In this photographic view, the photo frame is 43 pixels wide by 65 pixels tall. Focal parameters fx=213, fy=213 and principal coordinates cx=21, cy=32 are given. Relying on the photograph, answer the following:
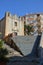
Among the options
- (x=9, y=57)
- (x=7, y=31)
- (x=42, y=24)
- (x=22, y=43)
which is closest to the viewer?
(x=9, y=57)

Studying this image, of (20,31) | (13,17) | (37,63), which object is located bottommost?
(37,63)

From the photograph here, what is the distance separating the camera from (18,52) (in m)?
32.4

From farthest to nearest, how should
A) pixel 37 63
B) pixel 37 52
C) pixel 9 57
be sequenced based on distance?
pixel 37 52, pixel 9 57, pixel 37 63

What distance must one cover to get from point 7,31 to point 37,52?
16.7 meters

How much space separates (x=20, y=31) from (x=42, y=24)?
12605 mm

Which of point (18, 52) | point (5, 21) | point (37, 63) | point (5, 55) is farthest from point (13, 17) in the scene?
point (37, 63)

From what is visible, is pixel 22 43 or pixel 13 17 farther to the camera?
pixel 13 17

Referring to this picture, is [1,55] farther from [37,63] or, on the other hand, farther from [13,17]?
[13,17]

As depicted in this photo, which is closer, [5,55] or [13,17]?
[5,55]

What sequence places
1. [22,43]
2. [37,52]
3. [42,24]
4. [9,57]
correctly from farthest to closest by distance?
[42,24]
[22,43]
[37,52]
[9,57]

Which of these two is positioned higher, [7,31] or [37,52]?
[7,31]

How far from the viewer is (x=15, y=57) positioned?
95.0 ft

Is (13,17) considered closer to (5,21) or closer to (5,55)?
(5,21)

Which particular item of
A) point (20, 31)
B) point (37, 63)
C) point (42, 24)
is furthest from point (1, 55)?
point (42, 24)
